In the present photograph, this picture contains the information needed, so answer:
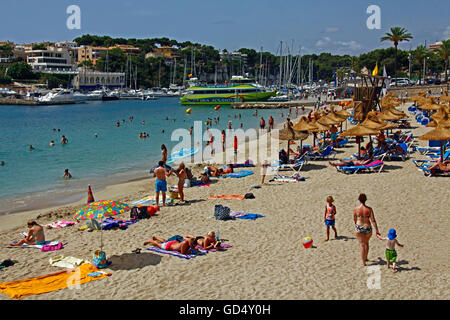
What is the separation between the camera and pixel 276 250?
871 centimetres

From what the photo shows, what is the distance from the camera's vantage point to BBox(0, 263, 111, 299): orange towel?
7.21 metres

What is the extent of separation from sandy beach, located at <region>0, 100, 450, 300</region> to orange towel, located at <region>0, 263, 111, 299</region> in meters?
0.16

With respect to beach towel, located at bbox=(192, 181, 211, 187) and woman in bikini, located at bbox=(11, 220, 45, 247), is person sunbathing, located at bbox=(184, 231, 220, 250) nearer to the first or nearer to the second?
woman in bikini, located at bbox=(11, 220, 45, 247)

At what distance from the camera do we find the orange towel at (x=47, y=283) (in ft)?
23.6

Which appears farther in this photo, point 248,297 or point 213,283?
point 213,283

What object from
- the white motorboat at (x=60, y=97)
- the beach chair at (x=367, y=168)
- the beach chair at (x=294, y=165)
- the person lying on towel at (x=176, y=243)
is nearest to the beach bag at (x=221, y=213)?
the person lying on towel at (x=176, y=243)

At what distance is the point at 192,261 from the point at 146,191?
809 cm

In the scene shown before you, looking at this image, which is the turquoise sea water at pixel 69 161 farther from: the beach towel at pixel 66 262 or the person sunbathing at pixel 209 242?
the person sunbathing at pixel 209 242

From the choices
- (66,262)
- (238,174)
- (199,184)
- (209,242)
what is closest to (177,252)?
(209,242)

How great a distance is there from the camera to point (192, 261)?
27.3ft

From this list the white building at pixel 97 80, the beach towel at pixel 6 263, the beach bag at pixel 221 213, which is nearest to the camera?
the beach towel at pixel 6 263

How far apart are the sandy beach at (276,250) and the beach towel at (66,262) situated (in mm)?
130
